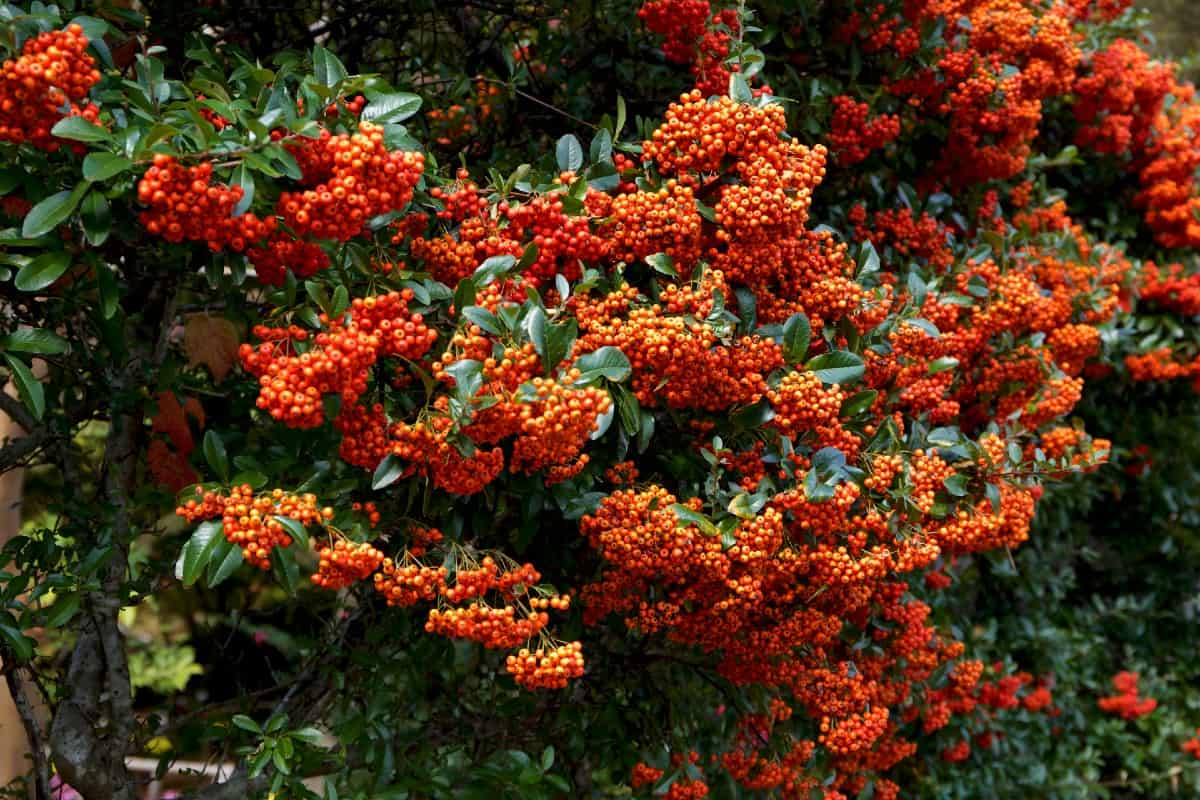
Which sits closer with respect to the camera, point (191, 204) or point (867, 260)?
point (191, 204)

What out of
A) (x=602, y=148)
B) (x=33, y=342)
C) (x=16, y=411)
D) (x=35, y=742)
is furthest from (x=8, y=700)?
(x=602, y=148)

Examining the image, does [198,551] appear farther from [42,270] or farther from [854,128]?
[854,128]

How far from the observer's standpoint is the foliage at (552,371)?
1906mm

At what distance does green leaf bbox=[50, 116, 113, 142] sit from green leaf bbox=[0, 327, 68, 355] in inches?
16.7

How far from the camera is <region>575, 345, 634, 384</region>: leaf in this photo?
1948 mm

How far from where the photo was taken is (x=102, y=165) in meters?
1.73

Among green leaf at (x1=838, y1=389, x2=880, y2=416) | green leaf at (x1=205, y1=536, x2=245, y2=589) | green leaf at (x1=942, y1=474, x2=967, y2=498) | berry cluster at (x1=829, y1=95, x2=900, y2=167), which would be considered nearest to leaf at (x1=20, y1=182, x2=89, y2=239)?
green leaf at (x1=205, y1=536, x2=245, y2=589)

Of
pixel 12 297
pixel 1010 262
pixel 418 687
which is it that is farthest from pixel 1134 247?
pixel 12 297

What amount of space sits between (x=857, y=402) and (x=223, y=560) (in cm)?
132

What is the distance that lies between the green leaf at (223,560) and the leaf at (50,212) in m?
0.57

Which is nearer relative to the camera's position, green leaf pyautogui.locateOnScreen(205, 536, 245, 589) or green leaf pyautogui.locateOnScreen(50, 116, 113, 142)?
green leaf pyautogui.locateOnScreen(50, 116, 113, 142)

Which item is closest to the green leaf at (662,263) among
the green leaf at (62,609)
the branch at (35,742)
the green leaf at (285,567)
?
the green leaf at (285,567)

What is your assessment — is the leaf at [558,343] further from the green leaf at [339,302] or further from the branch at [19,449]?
the branch at [19,449]

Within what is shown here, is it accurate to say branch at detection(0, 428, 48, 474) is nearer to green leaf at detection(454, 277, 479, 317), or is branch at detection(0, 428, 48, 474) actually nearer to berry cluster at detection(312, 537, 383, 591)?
berry cluster at detection(312, 537, 383, 591)
